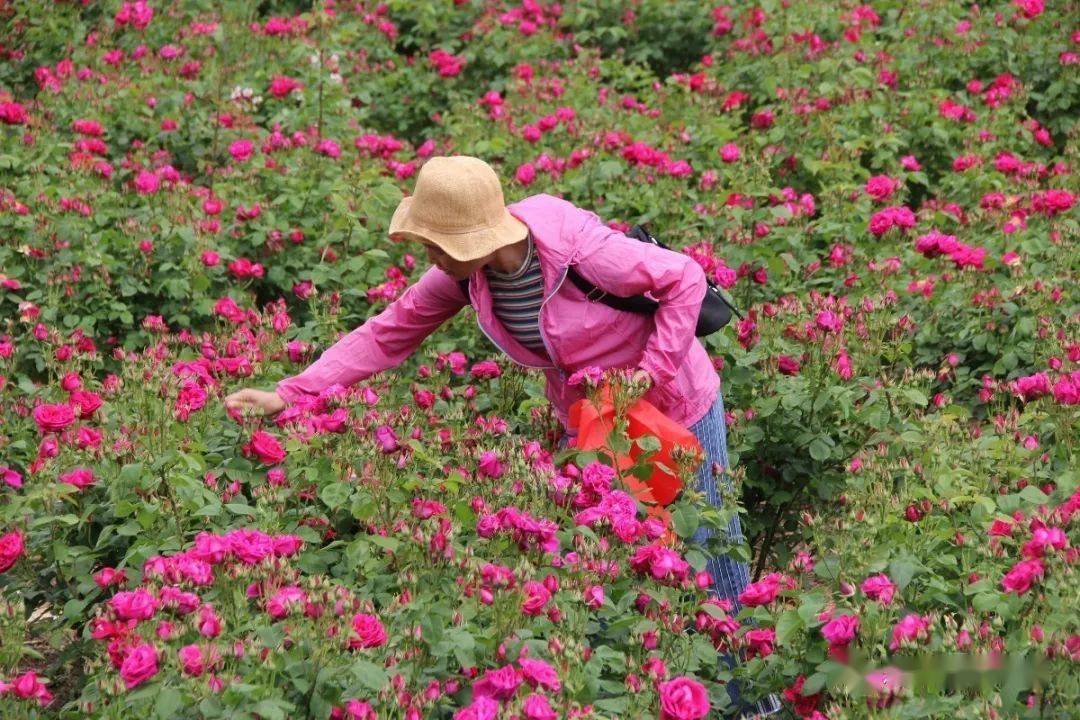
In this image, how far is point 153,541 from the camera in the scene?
296 cm

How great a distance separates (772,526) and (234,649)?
2.25 m

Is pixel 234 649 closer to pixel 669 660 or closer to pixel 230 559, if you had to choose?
pixel 230 559

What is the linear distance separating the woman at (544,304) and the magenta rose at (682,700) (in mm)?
850

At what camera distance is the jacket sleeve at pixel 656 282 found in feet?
10.4

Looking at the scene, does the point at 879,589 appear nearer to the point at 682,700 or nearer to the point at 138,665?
the point at 682,700

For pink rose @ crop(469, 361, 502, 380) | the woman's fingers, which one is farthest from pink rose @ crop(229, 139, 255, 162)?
the woman's fingers

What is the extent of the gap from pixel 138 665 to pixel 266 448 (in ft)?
2.75

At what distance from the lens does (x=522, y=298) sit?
11.1 feet

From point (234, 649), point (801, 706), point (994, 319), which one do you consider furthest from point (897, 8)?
point (234, 649)

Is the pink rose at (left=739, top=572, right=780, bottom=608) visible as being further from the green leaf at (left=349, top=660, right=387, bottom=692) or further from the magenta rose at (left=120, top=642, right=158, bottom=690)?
the magenta rose at (left=120, top=642, right=158, bottom=690)

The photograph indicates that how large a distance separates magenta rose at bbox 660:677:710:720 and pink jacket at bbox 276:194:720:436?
0.96m

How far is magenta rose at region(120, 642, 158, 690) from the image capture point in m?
2.22

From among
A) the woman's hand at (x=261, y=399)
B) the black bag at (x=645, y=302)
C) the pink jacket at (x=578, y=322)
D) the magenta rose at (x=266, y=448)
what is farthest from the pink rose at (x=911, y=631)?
the woman's hand at (x=261, y=399)

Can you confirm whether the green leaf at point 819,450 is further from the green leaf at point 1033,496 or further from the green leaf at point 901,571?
the green leaf at point 901,571
